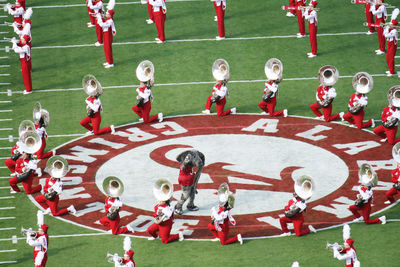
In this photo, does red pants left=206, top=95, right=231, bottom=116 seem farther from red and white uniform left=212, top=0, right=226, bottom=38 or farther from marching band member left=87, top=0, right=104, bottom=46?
marching band member left=87, top=0, right=104, bottom=46

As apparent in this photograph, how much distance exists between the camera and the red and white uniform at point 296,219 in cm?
2233

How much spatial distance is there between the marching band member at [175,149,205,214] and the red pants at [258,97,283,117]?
5521 millimetres

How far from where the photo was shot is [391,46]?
3047cm

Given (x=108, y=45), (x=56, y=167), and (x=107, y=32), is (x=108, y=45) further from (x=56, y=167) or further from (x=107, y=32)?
(x=56, y=167)

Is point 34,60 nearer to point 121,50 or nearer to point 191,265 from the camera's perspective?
point 121,50

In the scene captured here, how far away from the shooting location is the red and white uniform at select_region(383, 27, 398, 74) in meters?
30.1

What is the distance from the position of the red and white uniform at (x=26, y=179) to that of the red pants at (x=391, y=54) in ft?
38.2

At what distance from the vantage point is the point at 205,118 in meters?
29.0

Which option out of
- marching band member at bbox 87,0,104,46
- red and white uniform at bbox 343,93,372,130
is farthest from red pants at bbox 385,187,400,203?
marching band member at bbox 87,0,104,46

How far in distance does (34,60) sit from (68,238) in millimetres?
11303

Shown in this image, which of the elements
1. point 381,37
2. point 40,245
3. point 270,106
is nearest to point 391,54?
point 381,37

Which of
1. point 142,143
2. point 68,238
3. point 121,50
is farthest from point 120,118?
point 68,238

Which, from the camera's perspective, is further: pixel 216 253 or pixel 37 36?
pixel 37 36

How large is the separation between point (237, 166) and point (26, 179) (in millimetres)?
5402
